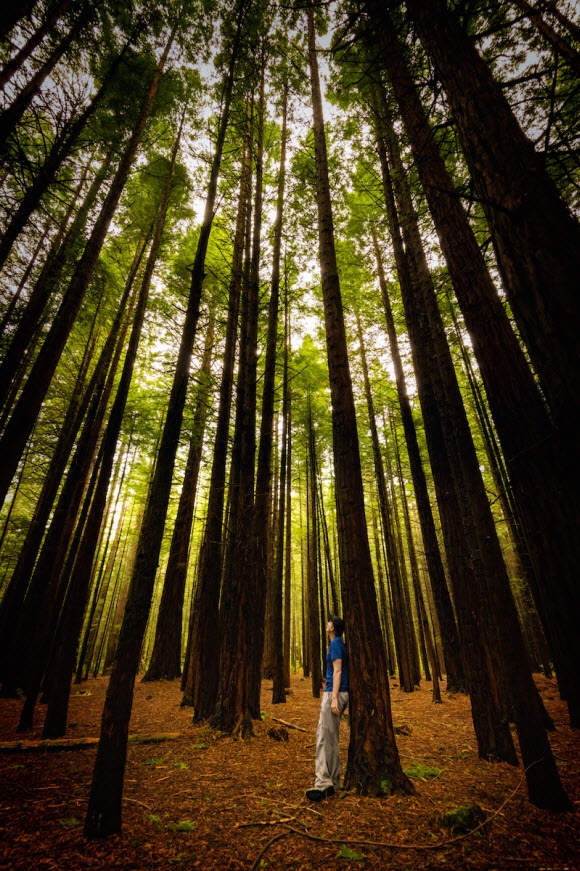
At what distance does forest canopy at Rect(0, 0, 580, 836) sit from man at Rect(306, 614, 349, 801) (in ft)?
0.75

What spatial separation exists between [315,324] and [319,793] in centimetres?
1257

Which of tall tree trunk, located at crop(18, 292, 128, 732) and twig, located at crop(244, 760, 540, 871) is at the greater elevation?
tall tree trunk, located at crop(18, 292, 128, 732)

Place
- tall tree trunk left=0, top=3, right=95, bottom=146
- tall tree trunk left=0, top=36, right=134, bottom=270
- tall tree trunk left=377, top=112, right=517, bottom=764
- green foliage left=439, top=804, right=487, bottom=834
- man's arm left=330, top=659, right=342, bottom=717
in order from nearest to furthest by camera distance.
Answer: green foliage left=439, top=804, right=487, bottom=834
man's arm left=330, top=659, right=342, bottom=717
tall tree trunk left=377, top=112, right=517, bottom=764
tall tree trunk left=0, top=3, right=95, bottom=146
tall tree trunk left=0, top=36, right=134, bottom=270

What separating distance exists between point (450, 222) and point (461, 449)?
115 inches

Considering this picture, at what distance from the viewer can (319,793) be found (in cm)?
355

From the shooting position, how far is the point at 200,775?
14.5 ft

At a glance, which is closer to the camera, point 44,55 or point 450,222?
point 450,222

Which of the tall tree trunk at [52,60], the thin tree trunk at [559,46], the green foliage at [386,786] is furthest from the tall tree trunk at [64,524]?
the thin tree trunk at [559,46]

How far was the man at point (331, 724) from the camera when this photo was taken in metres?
3.69

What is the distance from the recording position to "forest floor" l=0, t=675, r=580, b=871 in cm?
255

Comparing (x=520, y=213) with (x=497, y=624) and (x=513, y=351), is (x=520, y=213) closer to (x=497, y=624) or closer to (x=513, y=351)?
(x=513, y=351)

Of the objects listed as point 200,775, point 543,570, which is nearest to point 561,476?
point 543,570

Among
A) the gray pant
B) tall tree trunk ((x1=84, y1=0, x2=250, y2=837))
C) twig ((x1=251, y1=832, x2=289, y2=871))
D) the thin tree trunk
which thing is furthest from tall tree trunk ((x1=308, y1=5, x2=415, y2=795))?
the thin tree trunk

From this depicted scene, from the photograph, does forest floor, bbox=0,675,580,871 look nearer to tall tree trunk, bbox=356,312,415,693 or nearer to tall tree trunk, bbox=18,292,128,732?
tall tree trunk, bbox=18,292,128,732
